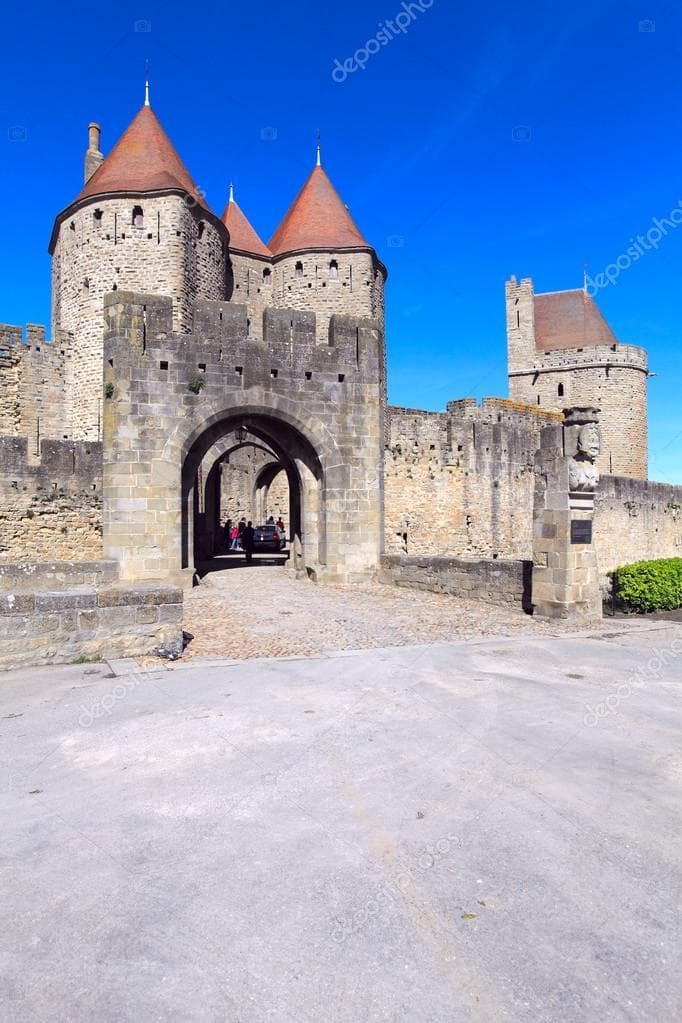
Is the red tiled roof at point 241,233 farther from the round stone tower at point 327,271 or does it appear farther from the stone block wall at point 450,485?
the stone block wall at point 450,485

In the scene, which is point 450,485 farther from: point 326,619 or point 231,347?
point 326,619

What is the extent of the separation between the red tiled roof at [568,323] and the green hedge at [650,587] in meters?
33.5

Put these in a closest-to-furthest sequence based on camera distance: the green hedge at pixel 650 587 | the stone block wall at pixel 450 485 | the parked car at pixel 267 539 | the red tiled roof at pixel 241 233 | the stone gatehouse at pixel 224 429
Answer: the green hedge at pixel 650 587, the stone gatehouse at pixel 224 429, the stone block wall at pixel 450 485, the parked car at pixel 267 539, the red tiled roof at pixel 241 233

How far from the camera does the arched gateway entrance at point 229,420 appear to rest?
1246cm

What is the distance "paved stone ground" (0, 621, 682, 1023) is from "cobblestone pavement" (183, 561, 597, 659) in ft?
7.66

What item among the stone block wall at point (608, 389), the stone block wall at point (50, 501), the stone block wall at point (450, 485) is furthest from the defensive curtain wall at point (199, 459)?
the stone block wall at point (608, 389)

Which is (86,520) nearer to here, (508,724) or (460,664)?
(460,664)

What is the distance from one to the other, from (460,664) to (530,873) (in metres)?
3.89

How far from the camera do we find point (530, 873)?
2848 mm

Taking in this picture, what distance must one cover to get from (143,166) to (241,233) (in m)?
7.02

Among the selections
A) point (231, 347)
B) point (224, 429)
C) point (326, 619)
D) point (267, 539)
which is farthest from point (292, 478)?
point (267, 539)

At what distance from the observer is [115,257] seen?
2559 cm

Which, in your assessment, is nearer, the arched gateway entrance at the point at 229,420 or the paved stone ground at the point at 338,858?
the paved stone ground at the point at 338,858

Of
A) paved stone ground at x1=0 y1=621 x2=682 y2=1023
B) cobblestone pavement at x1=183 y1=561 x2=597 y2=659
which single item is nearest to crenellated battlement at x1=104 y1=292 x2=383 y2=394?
cobblestone pavement at x1=183 y1=561 x2=597 y2=659
